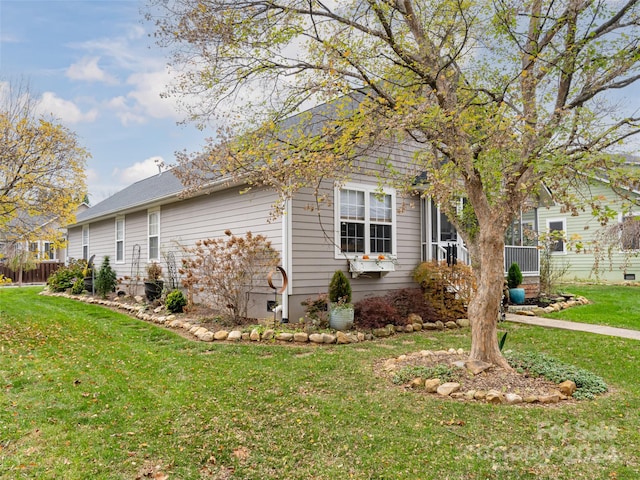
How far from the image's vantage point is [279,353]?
6.63m

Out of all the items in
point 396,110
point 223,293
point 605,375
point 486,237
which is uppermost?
point 396,110

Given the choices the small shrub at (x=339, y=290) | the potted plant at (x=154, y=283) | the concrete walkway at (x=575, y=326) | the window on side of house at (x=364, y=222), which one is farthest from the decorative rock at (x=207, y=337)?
the concrete walkway at (x=575, y=326)

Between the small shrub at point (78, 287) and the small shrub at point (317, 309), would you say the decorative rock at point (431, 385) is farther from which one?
the small shrub at point (78, 287)

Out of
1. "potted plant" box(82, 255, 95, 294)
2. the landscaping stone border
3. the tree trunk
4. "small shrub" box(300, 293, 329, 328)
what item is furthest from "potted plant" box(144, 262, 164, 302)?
the tree trunk

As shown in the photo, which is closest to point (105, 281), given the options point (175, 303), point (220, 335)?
point (175, 303)

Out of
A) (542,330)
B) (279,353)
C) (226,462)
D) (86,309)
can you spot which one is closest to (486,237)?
(279,353)

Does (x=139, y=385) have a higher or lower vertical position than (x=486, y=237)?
lower

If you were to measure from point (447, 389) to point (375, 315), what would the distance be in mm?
3835

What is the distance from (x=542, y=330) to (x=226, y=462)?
24.5ft

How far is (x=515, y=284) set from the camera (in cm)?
1194

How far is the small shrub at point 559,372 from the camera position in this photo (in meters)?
4.83

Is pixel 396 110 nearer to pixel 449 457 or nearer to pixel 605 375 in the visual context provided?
pixel 449 457

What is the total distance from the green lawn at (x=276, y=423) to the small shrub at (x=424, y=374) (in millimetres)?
240

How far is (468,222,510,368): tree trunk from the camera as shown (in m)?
5.31
